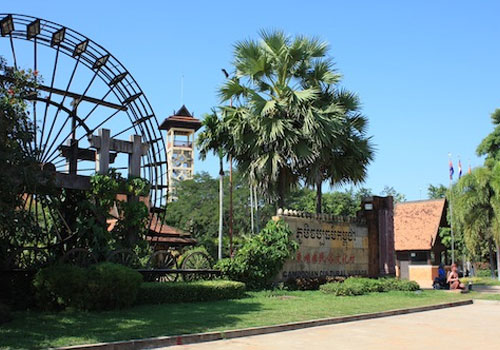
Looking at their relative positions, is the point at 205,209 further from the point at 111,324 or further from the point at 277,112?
the point at 111,324

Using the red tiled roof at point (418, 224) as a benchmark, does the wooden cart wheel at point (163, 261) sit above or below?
below

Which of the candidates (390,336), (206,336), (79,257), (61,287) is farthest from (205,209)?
(206,336)

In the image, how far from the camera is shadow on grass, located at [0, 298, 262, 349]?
873 centimetres

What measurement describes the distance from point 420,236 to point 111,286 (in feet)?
107

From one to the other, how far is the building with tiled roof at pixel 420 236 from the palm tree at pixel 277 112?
873 inches

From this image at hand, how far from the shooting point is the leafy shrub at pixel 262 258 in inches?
690

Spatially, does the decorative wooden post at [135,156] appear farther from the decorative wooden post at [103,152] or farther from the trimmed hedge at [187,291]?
the trimmed hedge at [187,291]

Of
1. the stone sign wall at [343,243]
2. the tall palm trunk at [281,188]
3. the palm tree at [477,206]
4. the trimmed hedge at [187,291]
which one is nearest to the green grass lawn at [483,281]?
the palm tree at [477,206]

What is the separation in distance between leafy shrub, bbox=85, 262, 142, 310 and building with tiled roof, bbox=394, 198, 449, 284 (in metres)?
30.4

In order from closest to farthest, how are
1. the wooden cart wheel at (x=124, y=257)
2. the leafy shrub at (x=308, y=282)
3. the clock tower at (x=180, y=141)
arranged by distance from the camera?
the wooden cart wheel at (x=124, y=257) < the leafy shrub at (x=308, y=282) < the clock tower at (x=180, y=141)

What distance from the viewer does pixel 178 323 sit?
10578 millimetres

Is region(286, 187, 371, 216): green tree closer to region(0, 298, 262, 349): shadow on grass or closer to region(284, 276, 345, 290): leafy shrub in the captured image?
region(284, 276, 345, 290): leafy shrub

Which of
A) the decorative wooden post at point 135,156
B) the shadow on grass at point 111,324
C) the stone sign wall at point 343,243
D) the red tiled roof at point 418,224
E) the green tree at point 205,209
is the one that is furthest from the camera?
the green tree at point 205,209

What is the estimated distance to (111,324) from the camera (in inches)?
410
